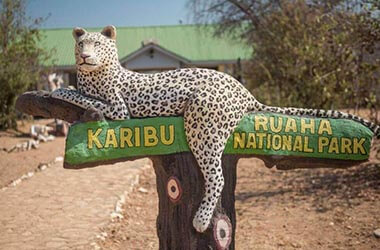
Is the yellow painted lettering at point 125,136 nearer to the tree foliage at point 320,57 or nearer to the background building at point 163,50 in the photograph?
the tree foliage at point 320,57

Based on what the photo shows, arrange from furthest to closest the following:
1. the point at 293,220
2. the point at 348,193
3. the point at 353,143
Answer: the point at 348,193, the point at 293,220, the point at 353,143

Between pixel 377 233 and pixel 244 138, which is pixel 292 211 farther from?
pixel 244 138

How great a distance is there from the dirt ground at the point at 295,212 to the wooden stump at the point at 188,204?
6.67 feet

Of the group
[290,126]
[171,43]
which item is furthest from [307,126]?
[171,43]

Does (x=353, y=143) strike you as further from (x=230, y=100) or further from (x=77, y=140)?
(x=77, y=140)

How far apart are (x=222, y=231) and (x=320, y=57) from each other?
644 centimetres

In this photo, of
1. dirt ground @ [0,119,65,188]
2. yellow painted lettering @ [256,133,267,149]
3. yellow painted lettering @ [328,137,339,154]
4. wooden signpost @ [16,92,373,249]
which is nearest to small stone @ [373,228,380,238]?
wooden signpost @ [16,92,373,249]

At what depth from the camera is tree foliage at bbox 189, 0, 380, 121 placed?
7027 mm

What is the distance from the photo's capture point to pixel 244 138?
9.92 feet

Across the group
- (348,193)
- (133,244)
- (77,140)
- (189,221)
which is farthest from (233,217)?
(348,193)

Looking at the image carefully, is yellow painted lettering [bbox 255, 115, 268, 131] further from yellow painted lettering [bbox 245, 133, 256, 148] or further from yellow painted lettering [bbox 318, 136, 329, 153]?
yellow painted lettering [bbox 318, 136, 329, 153]

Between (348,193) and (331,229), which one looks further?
(348,193)

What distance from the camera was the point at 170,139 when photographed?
2918mm

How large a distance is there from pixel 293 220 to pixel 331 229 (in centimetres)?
55
